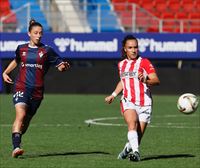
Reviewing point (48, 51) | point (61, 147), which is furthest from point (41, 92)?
point (61, 147)

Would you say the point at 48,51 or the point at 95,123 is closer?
the point at 48,51

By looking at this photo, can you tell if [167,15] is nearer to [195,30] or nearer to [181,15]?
[181,15]

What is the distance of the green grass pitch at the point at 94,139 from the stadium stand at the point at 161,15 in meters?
7.10

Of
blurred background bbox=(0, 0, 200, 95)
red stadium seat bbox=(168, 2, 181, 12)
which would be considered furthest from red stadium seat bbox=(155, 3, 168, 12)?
blurred background bbox=(0, 0, 200, 95)

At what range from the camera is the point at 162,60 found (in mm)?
28812

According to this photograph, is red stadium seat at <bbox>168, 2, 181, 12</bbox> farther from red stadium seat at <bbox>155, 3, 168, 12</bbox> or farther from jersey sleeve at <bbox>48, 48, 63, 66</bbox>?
jersey sleeve at <bbox>48, 48, 63, 66</bbox>

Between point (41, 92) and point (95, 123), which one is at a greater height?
point (41, 92)

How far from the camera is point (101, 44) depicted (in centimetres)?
2848

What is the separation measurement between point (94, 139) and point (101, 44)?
14.9 metres

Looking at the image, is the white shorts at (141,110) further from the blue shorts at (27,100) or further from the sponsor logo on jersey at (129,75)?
the blue shorts at (27,100)

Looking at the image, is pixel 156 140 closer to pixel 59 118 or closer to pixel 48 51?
pixel 48 51

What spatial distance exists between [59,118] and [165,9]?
15.6 m

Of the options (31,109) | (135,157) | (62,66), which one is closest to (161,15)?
(62,66)

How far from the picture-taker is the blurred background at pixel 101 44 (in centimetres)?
2808
